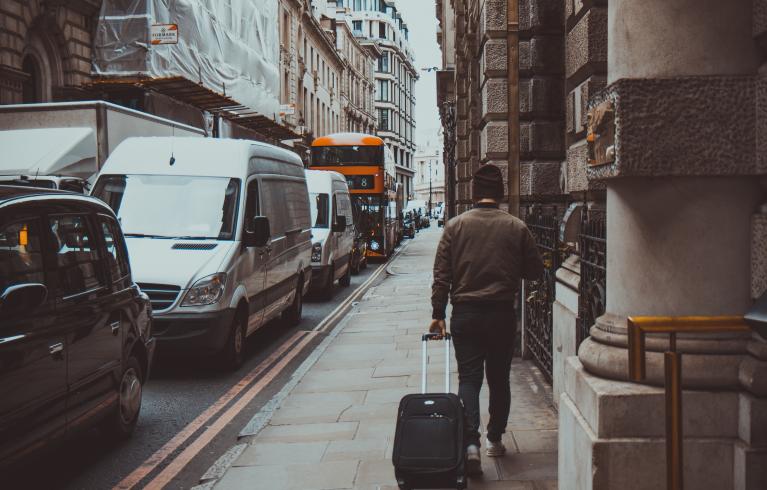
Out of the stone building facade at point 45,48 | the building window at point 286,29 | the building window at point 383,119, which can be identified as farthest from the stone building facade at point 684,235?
the building window at point 383,119

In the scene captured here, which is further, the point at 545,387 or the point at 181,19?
the point at 181,19

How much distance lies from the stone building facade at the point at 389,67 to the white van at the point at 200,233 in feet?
278

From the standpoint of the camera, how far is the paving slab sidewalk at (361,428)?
5.47 metres

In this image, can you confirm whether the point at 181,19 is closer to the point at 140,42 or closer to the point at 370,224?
the point at 140,42

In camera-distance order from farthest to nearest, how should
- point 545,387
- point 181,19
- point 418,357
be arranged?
point 181,19
point 418,357
point 545,387

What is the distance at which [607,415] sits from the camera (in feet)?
12.0

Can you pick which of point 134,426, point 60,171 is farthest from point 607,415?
point 60,171

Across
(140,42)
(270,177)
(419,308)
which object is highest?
(140,42)

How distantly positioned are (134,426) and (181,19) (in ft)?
74.2

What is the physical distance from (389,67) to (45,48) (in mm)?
87052

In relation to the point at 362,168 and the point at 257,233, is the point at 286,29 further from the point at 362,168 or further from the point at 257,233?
the point at 257,233

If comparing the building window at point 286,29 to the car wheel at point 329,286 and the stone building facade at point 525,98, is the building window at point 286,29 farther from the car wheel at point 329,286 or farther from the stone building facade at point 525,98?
the stone building facade at point 525,98

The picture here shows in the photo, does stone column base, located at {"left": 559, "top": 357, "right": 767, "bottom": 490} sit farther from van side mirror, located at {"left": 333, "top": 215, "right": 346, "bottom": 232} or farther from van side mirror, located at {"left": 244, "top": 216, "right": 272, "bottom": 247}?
van side mirror, located at {"left": 333, "top": 215, "right": 346, "bottom": 232}

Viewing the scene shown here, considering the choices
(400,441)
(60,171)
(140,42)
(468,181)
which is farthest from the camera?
(140,42)
